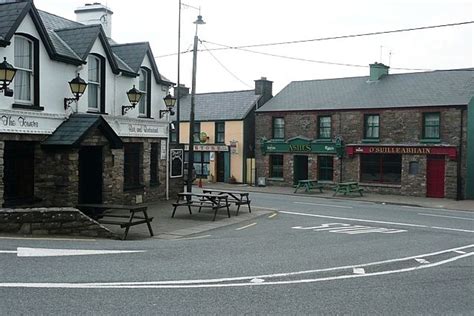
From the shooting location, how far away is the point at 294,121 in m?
37.2

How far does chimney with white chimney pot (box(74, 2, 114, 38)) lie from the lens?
2547 cm

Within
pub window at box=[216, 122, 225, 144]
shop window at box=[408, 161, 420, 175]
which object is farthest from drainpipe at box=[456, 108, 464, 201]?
pub window at box=[216, 122, 225, 144]

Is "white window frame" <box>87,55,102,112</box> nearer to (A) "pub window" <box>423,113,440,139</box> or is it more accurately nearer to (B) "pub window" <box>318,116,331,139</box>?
(B) "pub window" <box>318,116,331,139</box>

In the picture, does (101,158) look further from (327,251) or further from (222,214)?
(327,251)

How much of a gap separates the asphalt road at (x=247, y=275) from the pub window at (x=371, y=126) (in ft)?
61.3

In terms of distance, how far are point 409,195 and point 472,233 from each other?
1497 cm

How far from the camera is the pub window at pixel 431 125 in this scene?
31172 mm

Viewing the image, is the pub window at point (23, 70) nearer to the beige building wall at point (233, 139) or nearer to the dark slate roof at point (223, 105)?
the dark slate roof at point (223, 105)

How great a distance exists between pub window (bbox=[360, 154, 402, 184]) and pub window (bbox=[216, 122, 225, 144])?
11.4 m

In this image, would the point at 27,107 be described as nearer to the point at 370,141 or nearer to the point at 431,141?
the point at 370,141

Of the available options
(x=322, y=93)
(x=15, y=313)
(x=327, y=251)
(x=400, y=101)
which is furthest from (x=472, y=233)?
(x=322, y=93)

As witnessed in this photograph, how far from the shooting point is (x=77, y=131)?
16.4m

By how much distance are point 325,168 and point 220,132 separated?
922 centimetres

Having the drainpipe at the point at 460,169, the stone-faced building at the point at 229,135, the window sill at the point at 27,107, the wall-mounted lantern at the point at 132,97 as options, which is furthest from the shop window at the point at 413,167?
the window sill at the point at 27,107
